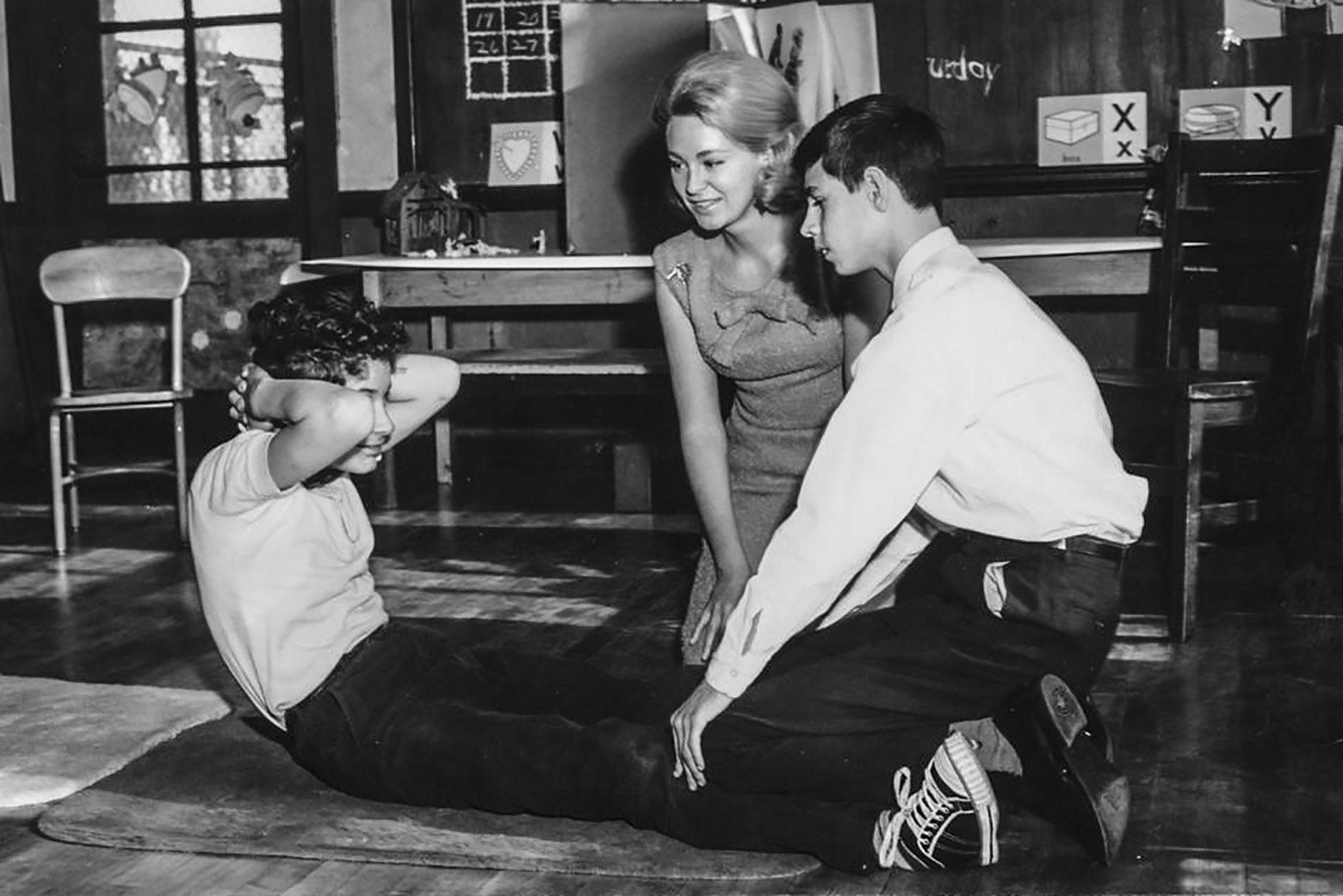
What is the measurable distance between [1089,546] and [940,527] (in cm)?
23

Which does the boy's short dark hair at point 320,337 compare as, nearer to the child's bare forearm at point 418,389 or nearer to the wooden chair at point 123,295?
the child's bare forearm at point 418,389

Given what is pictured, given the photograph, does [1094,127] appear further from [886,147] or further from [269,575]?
[269,575]

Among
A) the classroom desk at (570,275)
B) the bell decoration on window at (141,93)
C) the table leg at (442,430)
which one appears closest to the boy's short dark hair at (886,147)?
the classroom desk at (570,275)

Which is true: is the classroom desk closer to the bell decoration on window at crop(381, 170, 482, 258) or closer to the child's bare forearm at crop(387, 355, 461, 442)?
the bell decoration on window at crop(381, 170, 482, 258)

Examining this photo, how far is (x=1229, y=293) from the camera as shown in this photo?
494 centimetres

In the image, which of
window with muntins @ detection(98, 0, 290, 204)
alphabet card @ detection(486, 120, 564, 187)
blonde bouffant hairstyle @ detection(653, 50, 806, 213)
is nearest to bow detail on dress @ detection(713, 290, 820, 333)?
blonde bouffant hairstyle @ detection(653, 50, 806, 213)

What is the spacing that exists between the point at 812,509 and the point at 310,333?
871 millimetres

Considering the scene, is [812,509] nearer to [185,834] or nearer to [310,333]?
[310,333]

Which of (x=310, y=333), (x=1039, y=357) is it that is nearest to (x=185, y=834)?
(x=310, y=333)

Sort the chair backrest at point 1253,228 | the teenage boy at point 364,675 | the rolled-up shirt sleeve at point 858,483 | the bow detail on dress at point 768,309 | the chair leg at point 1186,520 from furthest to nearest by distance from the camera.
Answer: the chair backrest at point 1253,228
the chair leg at point 1186,520
the bow detail on dress at point 768,309
the teenage boy at point 364,675
the rolled-up shirt sleeve at point 858,483

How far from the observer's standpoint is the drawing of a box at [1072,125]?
5520 mm

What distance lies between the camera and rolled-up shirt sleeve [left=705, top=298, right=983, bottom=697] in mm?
2217

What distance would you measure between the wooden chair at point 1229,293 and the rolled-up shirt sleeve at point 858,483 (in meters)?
1.67

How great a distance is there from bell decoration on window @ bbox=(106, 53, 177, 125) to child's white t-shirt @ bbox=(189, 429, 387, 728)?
4.38m
